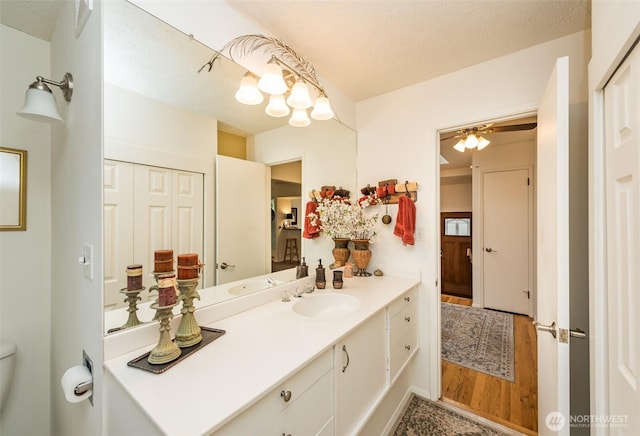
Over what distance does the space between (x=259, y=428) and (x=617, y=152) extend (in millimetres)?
1469

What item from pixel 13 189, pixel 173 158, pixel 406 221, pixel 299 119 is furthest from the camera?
pixel 406 221

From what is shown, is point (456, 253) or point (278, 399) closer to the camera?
point (278, 399)

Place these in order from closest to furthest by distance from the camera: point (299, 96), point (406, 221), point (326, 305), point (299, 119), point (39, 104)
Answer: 1. point (39, 104)
2. point (299, 96)
3. point (326, 305)
4. point (299, 119)
5. point (406, 221)

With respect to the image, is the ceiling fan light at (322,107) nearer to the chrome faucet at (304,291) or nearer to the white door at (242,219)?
the white door at (242,219)

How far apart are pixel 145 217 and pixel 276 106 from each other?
3.22 feet

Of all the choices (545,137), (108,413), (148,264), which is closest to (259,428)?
(108,413)

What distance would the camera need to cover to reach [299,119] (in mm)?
1784

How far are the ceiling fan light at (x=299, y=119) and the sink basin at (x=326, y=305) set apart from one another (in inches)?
46.7

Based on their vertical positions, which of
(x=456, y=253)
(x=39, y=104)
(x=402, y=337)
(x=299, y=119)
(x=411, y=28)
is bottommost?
(x=402, y=337)

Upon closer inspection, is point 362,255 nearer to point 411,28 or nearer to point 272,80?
point 272,80

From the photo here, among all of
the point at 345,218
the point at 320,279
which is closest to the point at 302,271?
the point at 320,279

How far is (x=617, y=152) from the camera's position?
0.87 meters

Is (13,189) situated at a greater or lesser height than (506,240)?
greater

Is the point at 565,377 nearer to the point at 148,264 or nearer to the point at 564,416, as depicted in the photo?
the point at 564,416
